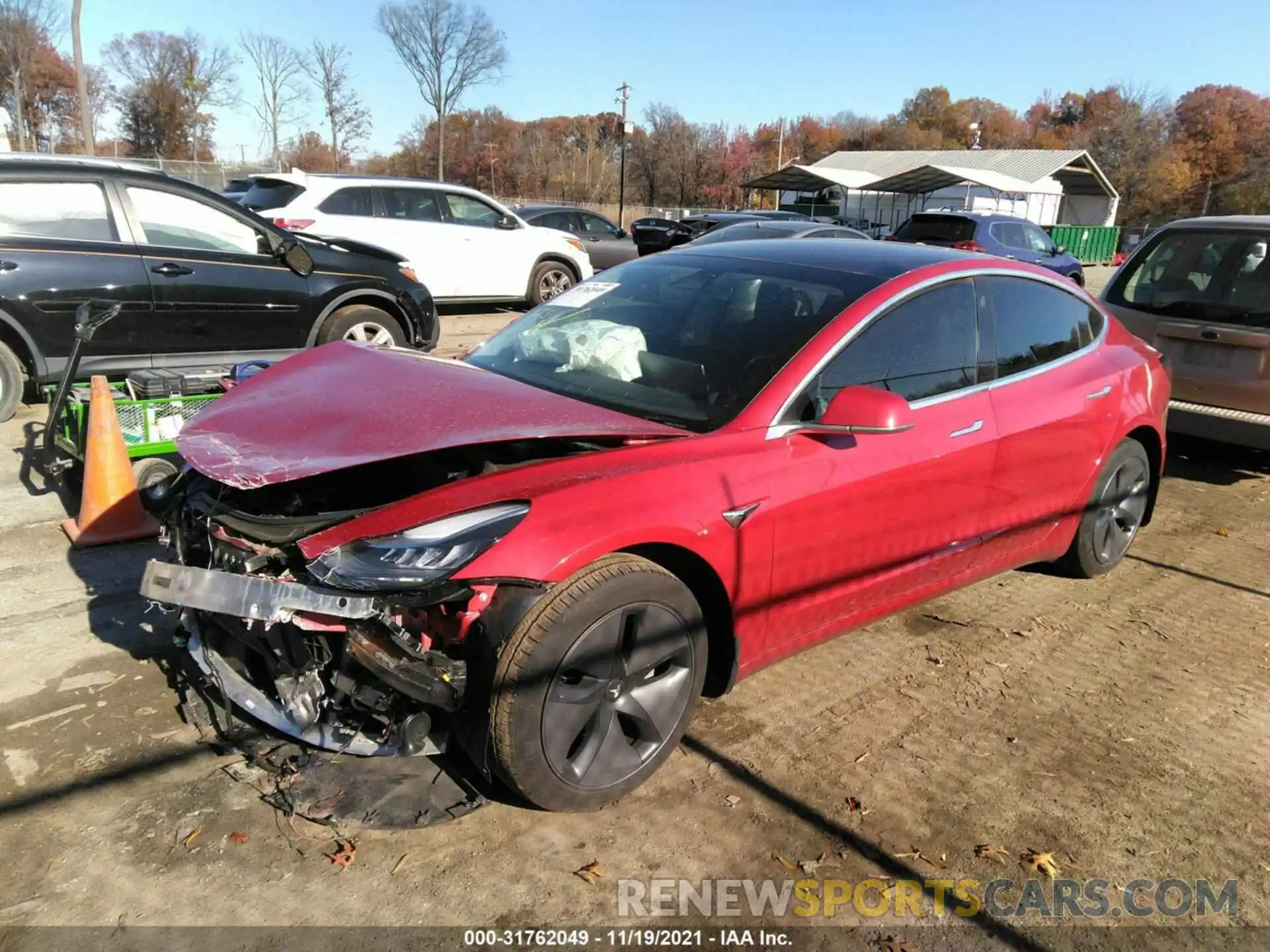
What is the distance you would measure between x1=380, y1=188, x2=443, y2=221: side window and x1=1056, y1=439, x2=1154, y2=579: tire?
903 cm

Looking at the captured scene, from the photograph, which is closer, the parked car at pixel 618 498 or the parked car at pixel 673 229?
the parked car at pixel 618 498

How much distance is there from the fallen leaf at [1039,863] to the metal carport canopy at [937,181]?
35759mm

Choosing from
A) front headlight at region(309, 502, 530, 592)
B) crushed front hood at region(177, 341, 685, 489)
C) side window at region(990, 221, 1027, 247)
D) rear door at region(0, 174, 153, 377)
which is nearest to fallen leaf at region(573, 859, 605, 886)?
A: front headlight at region(309, 502, 530, 592)

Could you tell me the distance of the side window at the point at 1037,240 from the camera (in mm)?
16844

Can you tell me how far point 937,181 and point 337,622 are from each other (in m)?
39.6

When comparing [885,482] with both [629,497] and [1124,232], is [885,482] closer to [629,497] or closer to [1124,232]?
[629,497]

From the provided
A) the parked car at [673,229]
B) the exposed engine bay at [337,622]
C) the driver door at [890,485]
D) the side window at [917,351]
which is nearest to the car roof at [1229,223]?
the side window at [917,351]

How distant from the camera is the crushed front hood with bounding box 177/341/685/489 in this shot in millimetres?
2574

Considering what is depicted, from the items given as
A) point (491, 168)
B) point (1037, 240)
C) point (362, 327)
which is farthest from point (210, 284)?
point (491, 168)

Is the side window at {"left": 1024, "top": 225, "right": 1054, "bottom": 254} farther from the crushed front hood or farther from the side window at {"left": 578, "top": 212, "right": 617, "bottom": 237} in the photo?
the crushed front hood

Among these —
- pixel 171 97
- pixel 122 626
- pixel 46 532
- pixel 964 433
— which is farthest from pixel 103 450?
pixel 171 97

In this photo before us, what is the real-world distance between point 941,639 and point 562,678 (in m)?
2.20

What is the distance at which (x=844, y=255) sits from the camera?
3867 mm

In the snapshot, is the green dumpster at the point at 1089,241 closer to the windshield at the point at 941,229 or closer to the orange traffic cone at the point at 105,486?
the windshield at the point at 941,229
